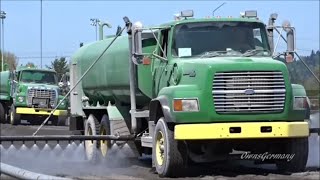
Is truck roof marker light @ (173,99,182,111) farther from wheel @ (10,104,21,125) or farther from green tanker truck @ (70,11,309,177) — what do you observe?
wheel @ (10,104,21,125)

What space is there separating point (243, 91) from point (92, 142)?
5895 mm

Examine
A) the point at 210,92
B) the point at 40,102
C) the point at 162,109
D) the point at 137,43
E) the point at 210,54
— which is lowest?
the point at 40,102

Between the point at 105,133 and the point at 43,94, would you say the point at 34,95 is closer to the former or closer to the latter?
the point at 43,94

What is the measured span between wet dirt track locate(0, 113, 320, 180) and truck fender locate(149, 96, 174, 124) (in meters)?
1.02

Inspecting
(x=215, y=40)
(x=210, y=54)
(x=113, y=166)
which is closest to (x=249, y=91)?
(x=210, y=54)

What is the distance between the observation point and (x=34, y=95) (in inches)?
1264

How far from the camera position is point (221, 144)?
10.4 meters

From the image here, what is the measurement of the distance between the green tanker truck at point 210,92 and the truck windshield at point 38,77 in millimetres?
20312

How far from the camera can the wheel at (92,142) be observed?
1472cm

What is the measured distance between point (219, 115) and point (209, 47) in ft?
4.91

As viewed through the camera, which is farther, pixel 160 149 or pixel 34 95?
pixel 34 95

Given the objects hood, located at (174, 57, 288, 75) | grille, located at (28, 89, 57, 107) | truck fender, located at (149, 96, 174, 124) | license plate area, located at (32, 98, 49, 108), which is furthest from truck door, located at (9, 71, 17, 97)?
hood, located at (174, 57, 288, 75)

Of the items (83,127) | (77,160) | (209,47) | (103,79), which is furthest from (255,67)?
(83,127)

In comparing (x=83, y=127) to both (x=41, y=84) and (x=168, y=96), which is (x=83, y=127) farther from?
(x=41, y=84)
